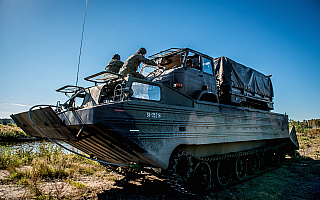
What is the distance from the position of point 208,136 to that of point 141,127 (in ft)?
7.19

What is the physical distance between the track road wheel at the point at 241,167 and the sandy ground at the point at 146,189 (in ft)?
0.87

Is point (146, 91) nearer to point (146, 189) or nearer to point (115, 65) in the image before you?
point (115, 65)

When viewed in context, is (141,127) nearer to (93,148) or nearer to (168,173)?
(168,173)

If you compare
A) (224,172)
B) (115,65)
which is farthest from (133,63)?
(224,172)

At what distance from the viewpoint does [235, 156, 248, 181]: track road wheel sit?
6.91 m

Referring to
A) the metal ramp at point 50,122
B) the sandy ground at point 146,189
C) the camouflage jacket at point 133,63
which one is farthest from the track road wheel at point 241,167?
the metal ramp at point 50,122

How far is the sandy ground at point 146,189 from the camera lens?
4926 millimetres

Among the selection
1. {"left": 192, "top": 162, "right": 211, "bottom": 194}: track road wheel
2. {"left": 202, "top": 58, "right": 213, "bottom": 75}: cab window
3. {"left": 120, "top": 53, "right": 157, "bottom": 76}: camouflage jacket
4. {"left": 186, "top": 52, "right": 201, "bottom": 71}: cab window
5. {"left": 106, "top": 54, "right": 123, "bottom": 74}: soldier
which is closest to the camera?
{"left": 192, "top": 162, "right": 211, "bottom": 194}: track road wheel

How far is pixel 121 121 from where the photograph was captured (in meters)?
3.80

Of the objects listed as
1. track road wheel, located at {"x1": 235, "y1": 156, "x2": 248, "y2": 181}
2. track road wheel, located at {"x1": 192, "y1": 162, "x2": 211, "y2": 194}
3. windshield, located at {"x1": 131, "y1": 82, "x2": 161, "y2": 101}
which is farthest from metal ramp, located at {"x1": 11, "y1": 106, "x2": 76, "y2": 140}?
track road wheel, located at {"x1": 235, "y1": 156, "x2": 248, "y2": 181}

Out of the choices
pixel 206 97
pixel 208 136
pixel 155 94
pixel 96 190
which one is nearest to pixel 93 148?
pixel 96 190

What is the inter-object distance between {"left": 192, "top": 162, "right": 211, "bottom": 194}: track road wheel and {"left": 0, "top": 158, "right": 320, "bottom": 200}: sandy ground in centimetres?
22

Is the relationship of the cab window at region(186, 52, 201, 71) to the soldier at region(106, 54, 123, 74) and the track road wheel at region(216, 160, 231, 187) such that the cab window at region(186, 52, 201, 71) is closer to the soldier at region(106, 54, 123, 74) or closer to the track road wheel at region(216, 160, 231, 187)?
the soldier at region(106, 54, 123, 74)

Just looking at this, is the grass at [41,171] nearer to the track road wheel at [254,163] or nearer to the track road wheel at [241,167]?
the track road wheel at [241,167]
